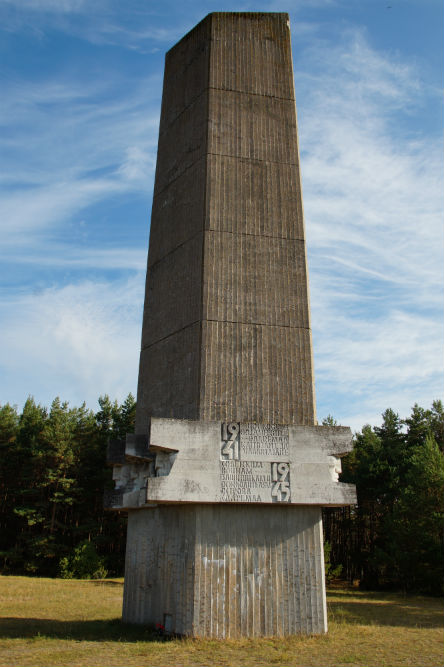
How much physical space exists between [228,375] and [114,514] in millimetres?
35379

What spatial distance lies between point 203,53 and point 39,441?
32.9 meters

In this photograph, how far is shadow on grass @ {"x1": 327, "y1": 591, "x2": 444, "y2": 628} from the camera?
49.9 ft

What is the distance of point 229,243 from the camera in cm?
1298

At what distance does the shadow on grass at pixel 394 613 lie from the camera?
49.9ft

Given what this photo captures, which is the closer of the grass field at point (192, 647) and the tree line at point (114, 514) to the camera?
the grass field at point (192, 647)

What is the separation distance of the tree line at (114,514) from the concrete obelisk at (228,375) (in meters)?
20.8

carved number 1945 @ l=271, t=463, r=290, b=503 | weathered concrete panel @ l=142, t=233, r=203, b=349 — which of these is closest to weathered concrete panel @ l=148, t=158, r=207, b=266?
weathered concrete panel @ l=142, t=233, r=203, b=349

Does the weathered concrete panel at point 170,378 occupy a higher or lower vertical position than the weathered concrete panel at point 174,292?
lower

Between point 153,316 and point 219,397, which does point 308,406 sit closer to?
point 219,397

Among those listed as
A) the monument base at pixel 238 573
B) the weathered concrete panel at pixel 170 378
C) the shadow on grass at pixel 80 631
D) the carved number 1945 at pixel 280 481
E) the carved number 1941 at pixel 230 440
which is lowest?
the shadow on grass at pixel 80 631

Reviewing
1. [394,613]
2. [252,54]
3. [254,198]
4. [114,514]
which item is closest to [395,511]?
[394,613]

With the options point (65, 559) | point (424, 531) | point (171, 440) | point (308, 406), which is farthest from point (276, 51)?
point (65, 559)

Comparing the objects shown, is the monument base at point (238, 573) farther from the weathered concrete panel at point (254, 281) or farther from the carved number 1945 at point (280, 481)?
the weathered concrete panel at point (254, 281)

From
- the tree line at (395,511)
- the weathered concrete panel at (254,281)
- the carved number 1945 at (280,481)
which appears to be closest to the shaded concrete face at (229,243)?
the weathered concrete panel at (254,281)
